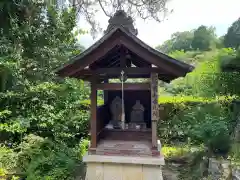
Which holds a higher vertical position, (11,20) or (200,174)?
(11,20)

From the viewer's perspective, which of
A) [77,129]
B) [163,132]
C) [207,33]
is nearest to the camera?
[77,129]

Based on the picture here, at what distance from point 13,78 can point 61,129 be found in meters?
2.05

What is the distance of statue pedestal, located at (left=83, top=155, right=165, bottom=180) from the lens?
3429 mm

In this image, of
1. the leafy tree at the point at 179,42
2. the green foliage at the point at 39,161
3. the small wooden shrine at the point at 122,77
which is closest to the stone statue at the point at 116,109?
the small wooden shrine at the point at 122,77

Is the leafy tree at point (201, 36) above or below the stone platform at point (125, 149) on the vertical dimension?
above

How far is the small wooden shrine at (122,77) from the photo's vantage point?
3.27m

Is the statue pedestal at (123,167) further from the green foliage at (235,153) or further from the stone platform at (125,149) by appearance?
the green foliage at (235,153)

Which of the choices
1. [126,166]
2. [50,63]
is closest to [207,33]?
[50,63]

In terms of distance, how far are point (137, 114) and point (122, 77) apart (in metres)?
1.06

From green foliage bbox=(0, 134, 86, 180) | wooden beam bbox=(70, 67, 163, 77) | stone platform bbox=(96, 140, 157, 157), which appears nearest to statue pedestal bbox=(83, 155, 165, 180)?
stone platform bbox=(96, 140, 157, 157)

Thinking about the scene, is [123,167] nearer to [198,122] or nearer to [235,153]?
[235,153]

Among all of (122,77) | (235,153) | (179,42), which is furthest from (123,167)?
(179,42)

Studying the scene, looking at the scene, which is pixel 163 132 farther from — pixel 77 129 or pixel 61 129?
pixel 61 129

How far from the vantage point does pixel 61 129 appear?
21.0ft
